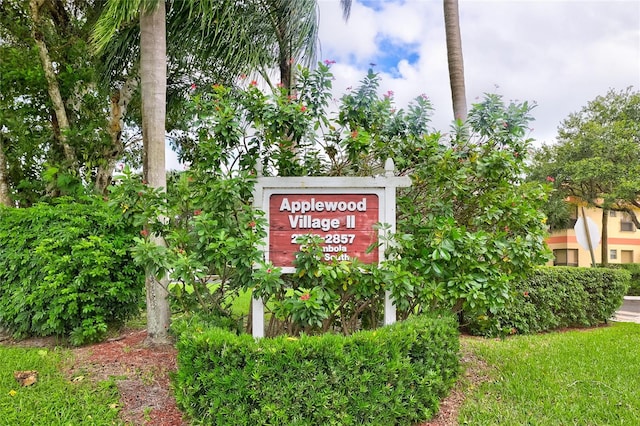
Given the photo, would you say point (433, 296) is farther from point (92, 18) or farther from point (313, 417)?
point (92, 18)

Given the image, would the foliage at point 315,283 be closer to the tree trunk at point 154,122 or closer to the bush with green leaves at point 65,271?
the tree trunk at point 154,122

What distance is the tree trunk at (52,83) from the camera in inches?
268

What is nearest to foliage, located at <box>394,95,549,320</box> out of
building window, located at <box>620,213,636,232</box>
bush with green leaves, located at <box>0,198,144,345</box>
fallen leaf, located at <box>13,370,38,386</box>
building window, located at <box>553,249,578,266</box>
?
bush with green leaves, located at <box>0,198,144,345</box>

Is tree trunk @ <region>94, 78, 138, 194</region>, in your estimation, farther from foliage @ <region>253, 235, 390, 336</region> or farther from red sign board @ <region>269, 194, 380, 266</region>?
foliage @ <region>253, 235, 390, 336</region>

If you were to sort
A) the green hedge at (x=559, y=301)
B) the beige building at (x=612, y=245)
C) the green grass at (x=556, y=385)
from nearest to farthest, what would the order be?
the green grass at (x=556, y=385) → the green hedge at (x=559, y=301) → the beige building at (x=612, y=245)

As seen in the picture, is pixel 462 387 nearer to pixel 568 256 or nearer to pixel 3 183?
pixel 3 183

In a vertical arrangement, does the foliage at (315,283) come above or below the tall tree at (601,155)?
below

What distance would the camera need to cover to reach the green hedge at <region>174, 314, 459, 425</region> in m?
3.20

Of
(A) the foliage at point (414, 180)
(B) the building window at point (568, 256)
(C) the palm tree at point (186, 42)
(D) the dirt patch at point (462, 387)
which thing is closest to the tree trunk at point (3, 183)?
(C) the palm tree at point (186, 42)

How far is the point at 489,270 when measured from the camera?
4180 mm

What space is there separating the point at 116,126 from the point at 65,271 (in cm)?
385

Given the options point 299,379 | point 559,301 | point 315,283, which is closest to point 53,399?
point 299,379

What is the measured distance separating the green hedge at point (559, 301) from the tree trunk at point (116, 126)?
661 centimetres

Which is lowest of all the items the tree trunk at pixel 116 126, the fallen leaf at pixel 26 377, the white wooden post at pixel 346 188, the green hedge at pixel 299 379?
the fallen leaf at pixel 26 377
